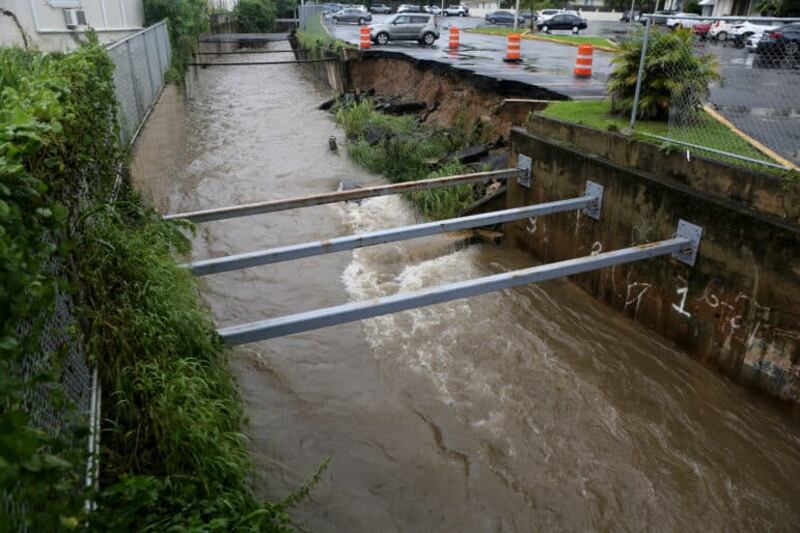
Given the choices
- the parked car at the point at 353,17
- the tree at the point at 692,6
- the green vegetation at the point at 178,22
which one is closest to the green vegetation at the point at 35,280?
the green vegetation at the point at 178,22

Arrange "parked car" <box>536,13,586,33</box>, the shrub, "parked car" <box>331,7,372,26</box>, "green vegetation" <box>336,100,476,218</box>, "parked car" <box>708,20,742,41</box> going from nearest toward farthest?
the shrub → "green vegetation" <box>336,100,476,218</box> → "parked car" <box>708,20,742,41</box> → "parked car" <box>536,13,586,33</box> → "parked car" <box>331,7,372,26</box>

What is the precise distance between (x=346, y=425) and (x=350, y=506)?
94 cm

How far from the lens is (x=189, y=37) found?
2497 centimetres

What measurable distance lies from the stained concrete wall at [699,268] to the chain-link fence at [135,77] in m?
5.88

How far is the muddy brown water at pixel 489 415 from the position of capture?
14.8 feet

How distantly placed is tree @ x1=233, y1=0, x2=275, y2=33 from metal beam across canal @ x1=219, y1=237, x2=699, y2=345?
46.1 meters

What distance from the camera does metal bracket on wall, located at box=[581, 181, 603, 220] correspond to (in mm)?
7141

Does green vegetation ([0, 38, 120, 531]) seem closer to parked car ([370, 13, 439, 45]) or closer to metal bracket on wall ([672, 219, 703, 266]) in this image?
metal bracket on wall ([672, 219, 703, 266])

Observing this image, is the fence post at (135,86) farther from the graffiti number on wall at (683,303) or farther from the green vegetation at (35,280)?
the graffiti number on wall at (683,303)

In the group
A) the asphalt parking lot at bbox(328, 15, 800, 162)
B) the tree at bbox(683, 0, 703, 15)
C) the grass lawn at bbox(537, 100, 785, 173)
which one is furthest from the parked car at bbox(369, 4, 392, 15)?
the grass lawn at bbox(537, 100, 785, 173)

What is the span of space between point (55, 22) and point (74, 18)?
0.72 m

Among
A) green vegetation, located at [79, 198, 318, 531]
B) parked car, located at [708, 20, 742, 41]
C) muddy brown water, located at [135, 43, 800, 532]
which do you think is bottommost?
muddy brown water, located at [135, 43, 800, 532]

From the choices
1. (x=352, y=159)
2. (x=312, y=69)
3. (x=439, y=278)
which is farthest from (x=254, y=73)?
(x=439, y=278)

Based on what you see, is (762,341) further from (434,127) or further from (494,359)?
(434,127)
